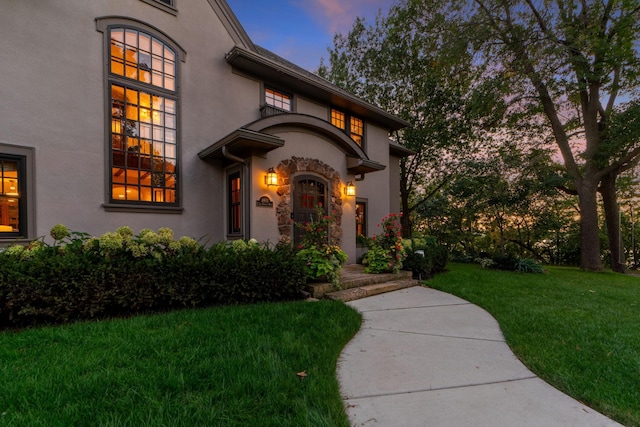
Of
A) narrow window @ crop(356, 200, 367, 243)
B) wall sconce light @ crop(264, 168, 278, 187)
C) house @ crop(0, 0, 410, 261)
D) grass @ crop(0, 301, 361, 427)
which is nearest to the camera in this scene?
grass @ crop(0, 301, 361, 427)

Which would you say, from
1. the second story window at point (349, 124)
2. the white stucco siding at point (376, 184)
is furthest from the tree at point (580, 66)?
the second story window at point (349, 124)

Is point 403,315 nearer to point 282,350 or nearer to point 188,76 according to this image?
point 282,350

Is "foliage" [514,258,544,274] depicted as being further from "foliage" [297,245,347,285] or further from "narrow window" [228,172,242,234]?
"narrow window" [228,172,242,234]

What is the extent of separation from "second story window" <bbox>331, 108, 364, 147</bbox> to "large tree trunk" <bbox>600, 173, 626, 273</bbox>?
9601mm

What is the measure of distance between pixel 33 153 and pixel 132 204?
163cm

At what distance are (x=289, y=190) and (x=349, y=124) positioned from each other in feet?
13.8

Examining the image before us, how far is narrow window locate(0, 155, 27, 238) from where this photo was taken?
4695 millimetres

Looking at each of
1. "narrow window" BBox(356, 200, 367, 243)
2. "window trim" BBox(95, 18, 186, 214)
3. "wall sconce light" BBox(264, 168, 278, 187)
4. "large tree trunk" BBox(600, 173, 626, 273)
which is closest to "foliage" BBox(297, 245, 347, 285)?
"wall sconce light" BBox(264, 168, 278, 187)

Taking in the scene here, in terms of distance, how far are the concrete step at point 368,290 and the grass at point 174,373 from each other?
1.40m

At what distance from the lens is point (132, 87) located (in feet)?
19.1

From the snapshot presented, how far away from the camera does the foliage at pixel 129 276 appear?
325 cm

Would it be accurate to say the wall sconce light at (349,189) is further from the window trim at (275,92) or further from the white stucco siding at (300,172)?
the window trim at (275,92)

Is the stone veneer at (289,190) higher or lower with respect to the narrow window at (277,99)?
lower

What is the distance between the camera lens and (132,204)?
18.9 ft
